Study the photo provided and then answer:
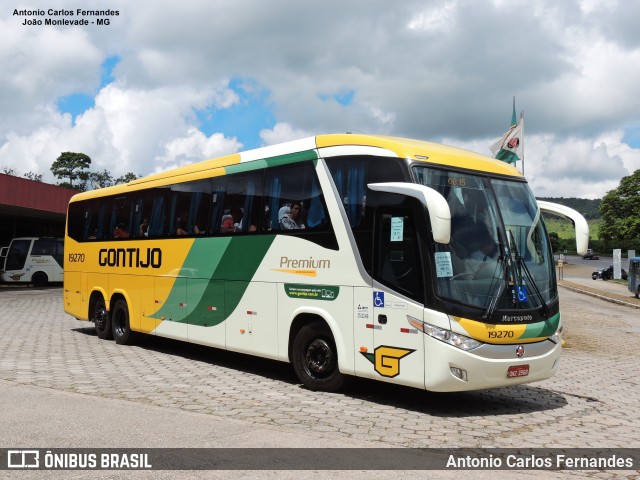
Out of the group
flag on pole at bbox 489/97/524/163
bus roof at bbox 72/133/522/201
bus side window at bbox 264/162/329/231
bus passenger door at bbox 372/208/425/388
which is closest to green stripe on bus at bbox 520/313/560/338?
bus passenger door at bbox 372/208/425/388

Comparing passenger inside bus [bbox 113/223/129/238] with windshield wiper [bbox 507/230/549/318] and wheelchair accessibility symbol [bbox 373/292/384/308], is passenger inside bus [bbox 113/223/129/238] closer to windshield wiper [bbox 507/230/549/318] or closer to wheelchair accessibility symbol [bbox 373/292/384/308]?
wheelchair accessibility symbol [bbox 373/292/384/308]

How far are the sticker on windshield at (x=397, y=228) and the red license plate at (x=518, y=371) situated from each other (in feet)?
6.50

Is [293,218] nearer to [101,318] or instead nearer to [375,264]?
[375,264]

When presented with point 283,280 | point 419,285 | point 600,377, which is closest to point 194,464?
point 419,285

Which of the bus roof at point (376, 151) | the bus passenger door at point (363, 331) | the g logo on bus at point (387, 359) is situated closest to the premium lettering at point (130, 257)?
the bus roof at point (376, 151)

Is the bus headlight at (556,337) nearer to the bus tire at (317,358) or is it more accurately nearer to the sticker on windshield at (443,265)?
the sticker on windshield at (443,265)

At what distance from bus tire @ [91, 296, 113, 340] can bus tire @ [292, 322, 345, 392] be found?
23.1ft

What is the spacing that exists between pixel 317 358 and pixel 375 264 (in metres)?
1.73

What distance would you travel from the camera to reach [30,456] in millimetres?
5824

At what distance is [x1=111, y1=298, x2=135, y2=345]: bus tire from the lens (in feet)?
47.5

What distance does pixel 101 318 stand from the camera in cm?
1555

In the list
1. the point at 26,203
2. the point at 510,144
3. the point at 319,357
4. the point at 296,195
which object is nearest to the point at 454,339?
the point at 319,357

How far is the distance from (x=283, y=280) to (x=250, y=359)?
3.20 meters

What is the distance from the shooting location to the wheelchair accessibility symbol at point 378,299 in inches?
332
